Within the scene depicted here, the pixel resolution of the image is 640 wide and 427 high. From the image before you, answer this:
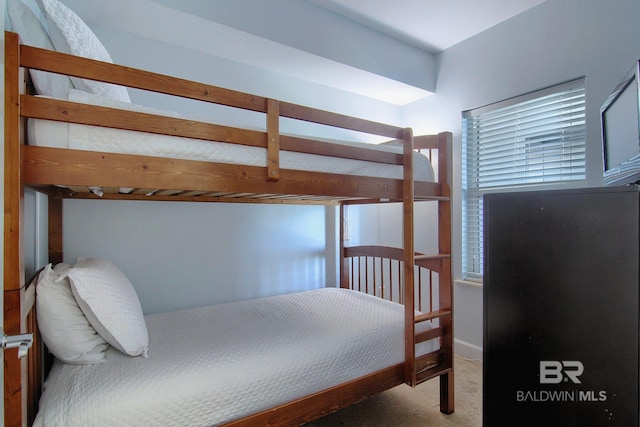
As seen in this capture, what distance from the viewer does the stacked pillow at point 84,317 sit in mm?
1171

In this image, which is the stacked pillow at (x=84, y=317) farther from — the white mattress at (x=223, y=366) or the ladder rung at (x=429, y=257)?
the ladder rung at (x=429, y=257)

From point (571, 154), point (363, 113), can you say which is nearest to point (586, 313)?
point (571, 154)

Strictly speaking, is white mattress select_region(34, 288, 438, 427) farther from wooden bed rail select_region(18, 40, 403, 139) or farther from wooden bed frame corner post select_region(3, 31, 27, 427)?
wooden bed rail select_region(18, 40, 403, 139)

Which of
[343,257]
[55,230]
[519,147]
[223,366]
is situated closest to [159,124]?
[223,366]

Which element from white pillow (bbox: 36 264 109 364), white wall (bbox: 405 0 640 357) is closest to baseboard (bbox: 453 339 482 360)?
white wall (bbox: 405 0 640 357)

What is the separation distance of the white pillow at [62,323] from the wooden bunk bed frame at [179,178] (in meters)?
0.05

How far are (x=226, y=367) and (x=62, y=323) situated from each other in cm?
64

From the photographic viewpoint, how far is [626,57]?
1872mm

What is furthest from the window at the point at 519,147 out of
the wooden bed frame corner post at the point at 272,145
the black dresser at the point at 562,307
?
the wooden bed frame corner post at the point at 272,145

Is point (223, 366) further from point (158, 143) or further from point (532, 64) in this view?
point (532, 64)

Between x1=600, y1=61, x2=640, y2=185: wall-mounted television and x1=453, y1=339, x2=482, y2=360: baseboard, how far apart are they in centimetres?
171

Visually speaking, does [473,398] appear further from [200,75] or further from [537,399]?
[200,75]

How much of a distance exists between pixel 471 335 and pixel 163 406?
2.43 metres

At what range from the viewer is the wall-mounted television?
43.6 inches
